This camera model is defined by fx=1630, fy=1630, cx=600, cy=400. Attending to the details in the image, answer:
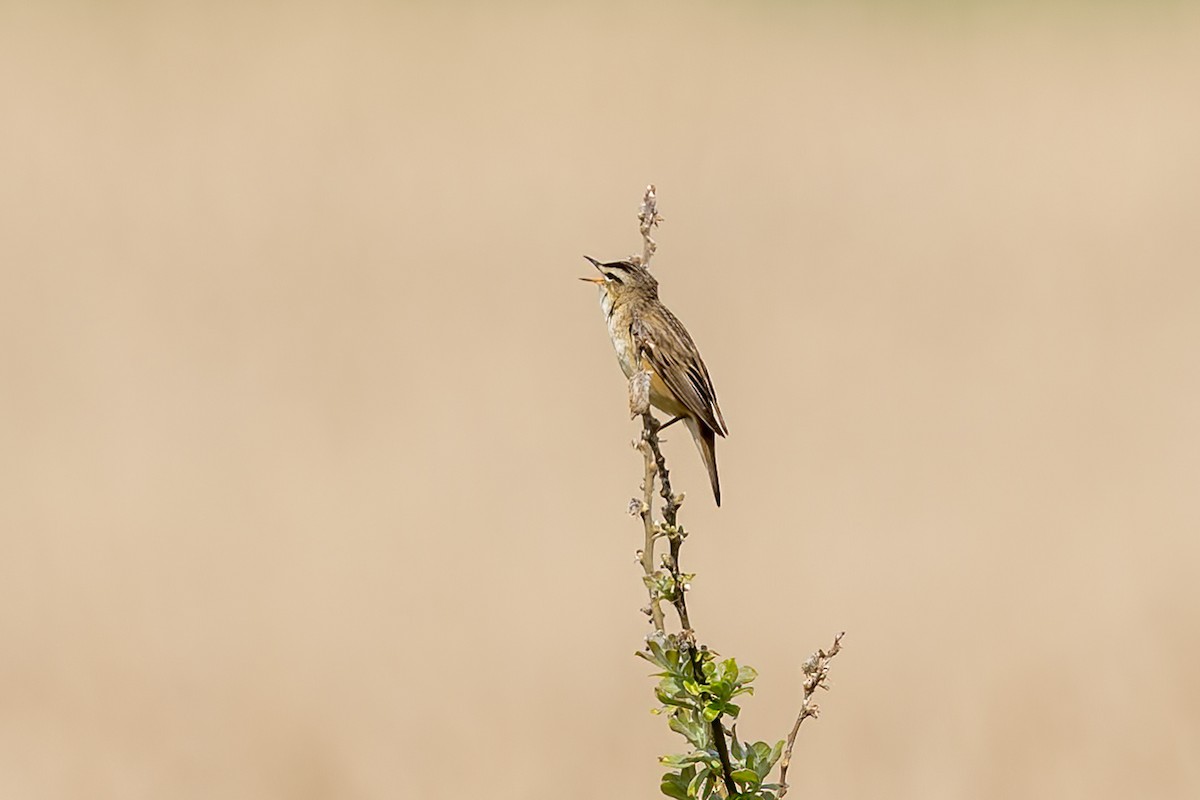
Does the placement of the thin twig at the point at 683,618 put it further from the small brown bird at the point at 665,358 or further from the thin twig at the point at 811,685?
the small brown bird at the point at 665,358

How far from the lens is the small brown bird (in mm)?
2713

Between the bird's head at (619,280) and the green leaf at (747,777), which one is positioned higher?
the bird's head at (619,280)

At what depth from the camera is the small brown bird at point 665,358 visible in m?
2.71

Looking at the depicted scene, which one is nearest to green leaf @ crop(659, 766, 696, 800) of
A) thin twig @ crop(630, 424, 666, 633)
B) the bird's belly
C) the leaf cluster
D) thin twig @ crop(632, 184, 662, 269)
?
the leaf cluster

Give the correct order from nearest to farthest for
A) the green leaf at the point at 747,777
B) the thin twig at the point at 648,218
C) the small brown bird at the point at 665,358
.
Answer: the green leaf at the point at 747,777 < the thin twig at the point at 648,218 < the small brown bird at the point at 665,358

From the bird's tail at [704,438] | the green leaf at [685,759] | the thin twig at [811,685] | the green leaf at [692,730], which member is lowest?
the green leaf at [685,759]

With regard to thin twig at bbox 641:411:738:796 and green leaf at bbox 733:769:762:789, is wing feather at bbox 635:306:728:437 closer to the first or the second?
thin twig at bbox 641:411:738:796

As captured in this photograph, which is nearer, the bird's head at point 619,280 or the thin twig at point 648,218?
the thin twig at point 648,218

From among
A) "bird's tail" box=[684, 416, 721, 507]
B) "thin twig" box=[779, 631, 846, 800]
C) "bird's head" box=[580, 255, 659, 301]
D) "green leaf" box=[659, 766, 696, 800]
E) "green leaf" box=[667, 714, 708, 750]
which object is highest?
"bird's head" box=[580, 255, 659, 301]

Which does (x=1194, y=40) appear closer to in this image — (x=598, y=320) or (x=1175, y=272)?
(x=1175, y=272)

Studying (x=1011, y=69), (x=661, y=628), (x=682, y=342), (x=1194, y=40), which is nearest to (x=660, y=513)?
(x=661, y=628)

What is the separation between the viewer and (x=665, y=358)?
2748 millimetres

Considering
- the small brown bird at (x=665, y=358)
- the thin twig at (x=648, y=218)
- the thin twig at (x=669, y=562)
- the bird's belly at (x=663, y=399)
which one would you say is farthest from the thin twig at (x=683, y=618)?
the bird's belly at (x=663, y=399)

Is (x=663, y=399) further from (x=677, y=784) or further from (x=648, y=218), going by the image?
(x=677, y=784)
